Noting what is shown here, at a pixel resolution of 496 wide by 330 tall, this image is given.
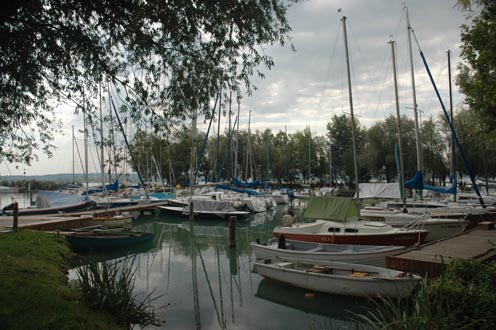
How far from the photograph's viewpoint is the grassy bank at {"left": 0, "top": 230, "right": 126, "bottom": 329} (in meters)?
6.47

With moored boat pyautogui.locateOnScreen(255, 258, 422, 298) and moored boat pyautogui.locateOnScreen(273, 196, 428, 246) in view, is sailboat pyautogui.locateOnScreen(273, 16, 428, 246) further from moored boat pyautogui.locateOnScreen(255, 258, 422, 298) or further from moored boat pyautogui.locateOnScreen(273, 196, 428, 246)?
moored boat pyautogui.locateOnScreen(255, 258, 422, 298)

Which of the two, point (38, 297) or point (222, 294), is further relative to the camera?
point (222, 294)

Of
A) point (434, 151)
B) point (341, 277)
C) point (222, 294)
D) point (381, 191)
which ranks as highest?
point (434, 151)

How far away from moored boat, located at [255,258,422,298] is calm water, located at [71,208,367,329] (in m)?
0.35

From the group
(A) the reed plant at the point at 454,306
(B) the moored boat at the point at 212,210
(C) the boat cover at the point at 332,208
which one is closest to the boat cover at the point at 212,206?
(B) the moored boat at the point at 212,210

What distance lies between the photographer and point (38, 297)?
768 centimetres

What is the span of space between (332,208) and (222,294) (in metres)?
7.16

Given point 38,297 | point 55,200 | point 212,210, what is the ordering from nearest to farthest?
point 38,297
point 212,210
point 55,200

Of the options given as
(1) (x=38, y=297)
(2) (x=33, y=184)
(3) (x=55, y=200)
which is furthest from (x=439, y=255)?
(2) (x=33, y=184)

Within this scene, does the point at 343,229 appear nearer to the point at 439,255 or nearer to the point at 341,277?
the point at 341,277

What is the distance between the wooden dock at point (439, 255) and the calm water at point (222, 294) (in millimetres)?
1597

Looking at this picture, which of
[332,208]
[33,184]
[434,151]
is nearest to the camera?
[332,208]

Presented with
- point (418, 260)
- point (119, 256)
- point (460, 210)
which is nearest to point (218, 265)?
point (119, 256)

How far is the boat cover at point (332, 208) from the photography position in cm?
1638
